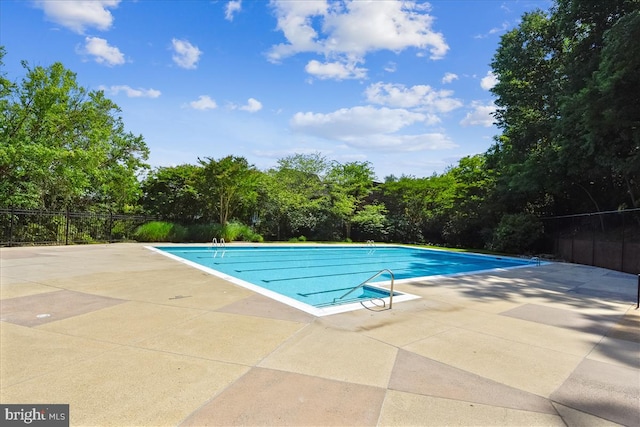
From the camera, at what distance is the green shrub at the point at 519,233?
1586 centimetres

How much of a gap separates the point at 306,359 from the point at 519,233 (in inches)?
624

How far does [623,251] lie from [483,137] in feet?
36.6

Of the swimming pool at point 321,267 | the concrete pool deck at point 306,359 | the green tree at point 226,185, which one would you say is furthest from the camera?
the green tree at point 226,185

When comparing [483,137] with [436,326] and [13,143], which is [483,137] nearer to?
[436,326]

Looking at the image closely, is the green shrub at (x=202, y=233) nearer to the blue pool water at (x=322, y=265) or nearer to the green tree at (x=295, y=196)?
the blue pool water at (x=322, y=265)

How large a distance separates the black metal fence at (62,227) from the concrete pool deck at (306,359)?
10108 millimetres

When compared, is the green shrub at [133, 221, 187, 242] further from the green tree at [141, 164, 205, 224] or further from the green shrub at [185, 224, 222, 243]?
the green tree at [141, 164, 205, 224]

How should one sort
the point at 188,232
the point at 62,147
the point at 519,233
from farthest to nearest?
the point at 188,232
the point at 62,147
the point at 519,233

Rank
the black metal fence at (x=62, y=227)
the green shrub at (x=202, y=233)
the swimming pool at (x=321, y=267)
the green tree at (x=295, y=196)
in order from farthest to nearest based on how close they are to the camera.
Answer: the green tree at (x=295, y=196)
the green shrub at (x=202, y=233)
the black metal fence at (x=62, y=227)
the swimming pool at (x=321, y=267)

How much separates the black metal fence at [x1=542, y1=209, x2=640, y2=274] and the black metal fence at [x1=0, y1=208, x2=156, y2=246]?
19836mm

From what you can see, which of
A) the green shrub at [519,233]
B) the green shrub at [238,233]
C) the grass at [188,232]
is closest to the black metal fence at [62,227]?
the grass at [188,232]

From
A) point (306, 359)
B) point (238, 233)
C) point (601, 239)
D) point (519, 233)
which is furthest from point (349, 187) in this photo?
point (306, 359)

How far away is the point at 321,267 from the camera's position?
11766 millimetres

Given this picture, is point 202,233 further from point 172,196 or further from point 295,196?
point 295,196
